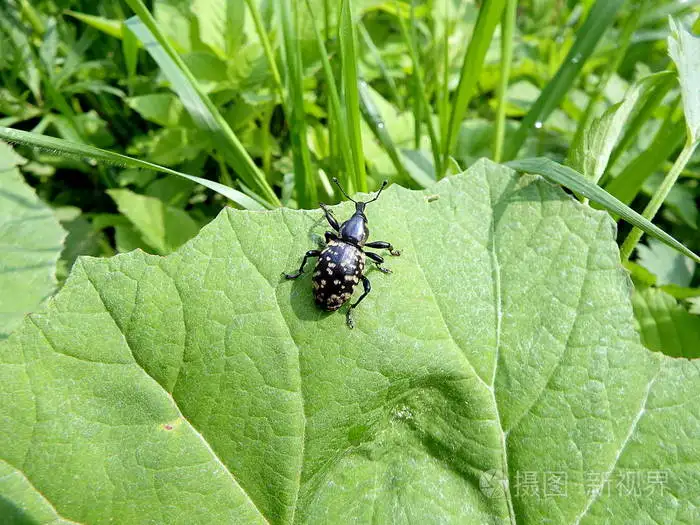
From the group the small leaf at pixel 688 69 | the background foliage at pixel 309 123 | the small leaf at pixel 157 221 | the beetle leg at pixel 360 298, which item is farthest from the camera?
the small leaf at pixel 157 221

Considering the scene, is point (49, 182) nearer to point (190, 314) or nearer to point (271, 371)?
point (190, 314)

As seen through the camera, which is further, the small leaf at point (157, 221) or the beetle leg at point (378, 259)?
the small leaf at point (157, 221)

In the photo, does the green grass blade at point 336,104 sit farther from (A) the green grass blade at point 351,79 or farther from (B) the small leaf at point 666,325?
(B) the small leaf at point 666,325

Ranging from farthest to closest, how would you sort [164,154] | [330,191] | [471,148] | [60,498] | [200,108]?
[471,148] → [164,154] → [330,191] → [200,108] → [60,498]

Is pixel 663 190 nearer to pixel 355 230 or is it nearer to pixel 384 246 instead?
pixel 384 246

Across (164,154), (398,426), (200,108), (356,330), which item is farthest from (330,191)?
(398,426)

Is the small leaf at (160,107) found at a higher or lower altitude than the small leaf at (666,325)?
higher

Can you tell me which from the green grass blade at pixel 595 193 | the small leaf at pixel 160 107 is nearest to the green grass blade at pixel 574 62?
the green grass blade at pixel 595 193

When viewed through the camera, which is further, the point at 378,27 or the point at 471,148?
the point at 378,27

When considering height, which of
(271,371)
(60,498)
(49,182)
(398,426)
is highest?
(271,371)
